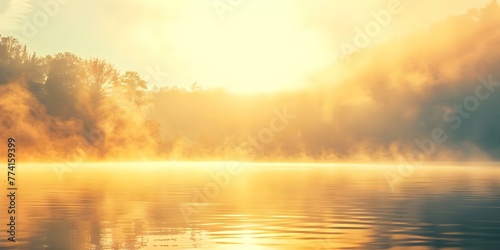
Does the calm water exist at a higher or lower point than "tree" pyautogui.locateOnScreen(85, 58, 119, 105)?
lower

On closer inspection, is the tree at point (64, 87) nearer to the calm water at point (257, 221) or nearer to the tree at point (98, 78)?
the tree at point (98, 78)

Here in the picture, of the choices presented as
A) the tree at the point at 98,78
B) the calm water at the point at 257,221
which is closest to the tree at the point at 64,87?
the tree at the point at 98,78

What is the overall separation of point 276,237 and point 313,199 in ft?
87.5

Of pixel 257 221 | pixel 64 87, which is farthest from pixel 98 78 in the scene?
pixel 257 221

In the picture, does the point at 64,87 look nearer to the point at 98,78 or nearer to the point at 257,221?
the point at 98,78

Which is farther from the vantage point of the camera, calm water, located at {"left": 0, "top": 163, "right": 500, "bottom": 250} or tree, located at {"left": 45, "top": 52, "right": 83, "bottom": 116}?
tree, located at {"left": 45, "top": 52, "right": 83, "bottom": 116}

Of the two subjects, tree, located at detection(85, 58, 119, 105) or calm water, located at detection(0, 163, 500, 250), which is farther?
tree, located at detection(85, 58, 119, 105)

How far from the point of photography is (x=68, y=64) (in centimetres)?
18350

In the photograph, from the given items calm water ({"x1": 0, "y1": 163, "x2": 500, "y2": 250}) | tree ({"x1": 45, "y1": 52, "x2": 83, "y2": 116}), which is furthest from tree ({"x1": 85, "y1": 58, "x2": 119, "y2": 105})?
calm water ({"x1": 0, "y1": 163, "x2": 500, "y2": 250})

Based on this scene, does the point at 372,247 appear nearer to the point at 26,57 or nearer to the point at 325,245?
the point at 325,245

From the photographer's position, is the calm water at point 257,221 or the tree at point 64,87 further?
the tree at point 64,87

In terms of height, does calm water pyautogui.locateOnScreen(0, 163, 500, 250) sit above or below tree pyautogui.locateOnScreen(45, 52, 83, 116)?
below

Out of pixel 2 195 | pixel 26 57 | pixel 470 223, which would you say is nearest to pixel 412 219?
pixel 470 223

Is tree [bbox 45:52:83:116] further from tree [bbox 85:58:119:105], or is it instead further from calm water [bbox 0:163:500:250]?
calm water [bbox 0:163:500:250]
